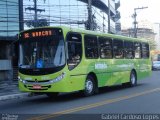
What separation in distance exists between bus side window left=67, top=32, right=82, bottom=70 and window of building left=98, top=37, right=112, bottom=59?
231cm

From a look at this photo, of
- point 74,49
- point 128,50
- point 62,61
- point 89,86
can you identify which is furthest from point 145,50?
point 62,61

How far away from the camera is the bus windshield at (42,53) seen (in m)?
16.0

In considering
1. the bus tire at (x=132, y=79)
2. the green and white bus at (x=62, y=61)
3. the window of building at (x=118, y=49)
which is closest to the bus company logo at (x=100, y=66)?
the green and white bus at (x=62, y=61)

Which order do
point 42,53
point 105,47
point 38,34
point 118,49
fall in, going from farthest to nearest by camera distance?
point 118,49, point 105,47, point 38,34, point 42,53

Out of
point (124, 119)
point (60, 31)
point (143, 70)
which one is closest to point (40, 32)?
point (60, 31)

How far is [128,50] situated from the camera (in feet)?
75.6

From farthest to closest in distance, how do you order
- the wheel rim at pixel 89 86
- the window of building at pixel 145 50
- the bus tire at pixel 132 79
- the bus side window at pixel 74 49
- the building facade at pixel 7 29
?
the building facade at pixel 7 29
the window of building at pixel 145 50
the bus tire at pixel 132 79
the wheel rim at pixel 89 86
the bus side window at pixel 74 49

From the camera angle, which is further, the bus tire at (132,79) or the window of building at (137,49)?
the window of building at (137,49)

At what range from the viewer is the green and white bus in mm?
15938

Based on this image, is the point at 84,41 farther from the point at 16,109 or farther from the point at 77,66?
the point at 16,109

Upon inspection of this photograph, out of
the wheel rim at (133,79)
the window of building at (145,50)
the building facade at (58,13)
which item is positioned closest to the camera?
the wheel rim at (133,79)

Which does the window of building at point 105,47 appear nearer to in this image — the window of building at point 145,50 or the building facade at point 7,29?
the window of building at point 145,50

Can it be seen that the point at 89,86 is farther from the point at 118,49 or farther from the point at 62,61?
the point at 118,49

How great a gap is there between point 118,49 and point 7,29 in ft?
64.0
